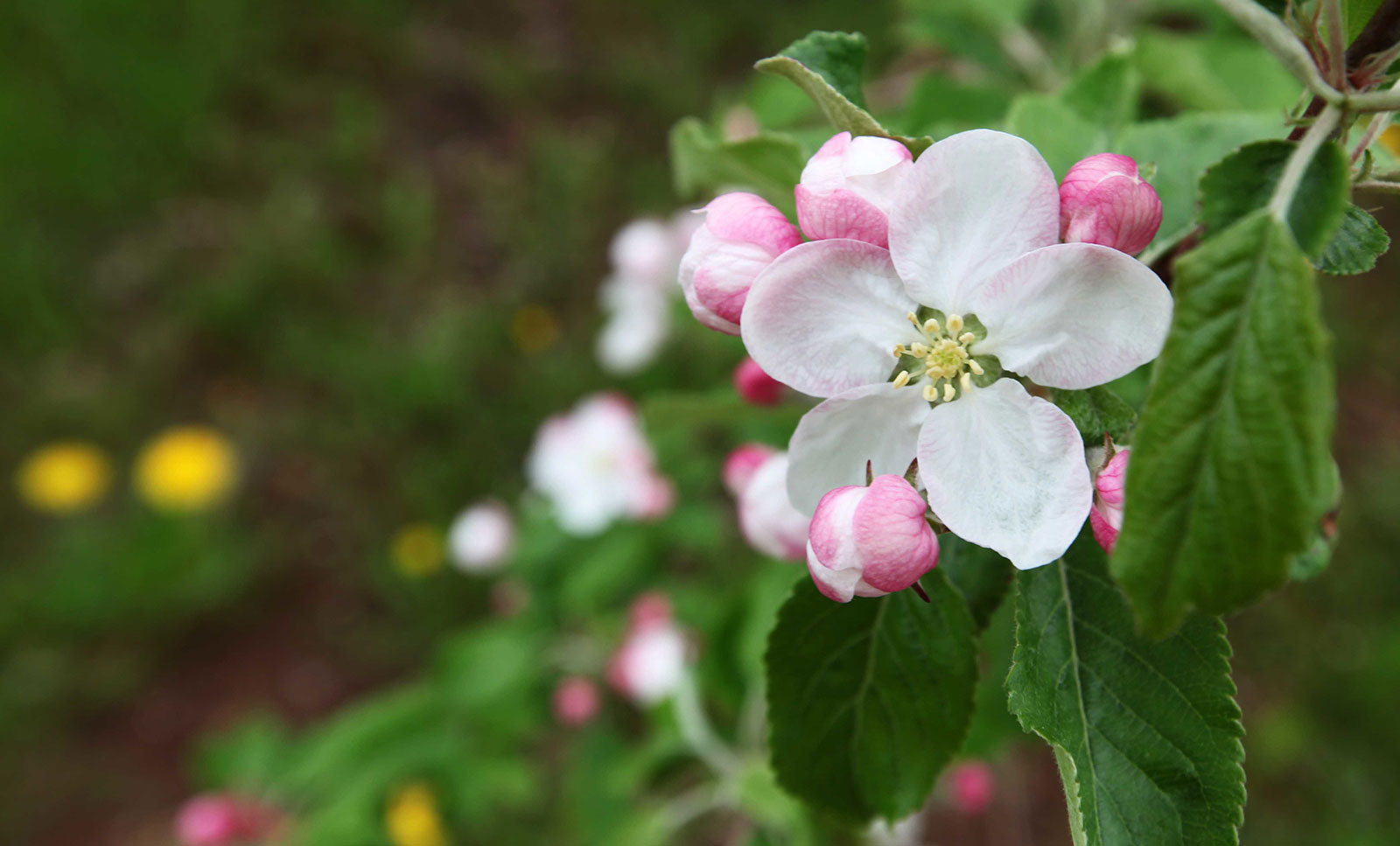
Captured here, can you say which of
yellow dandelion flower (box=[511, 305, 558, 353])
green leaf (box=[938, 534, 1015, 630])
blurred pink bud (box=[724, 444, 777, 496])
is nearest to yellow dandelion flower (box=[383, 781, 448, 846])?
yellow dandelion flower (box=[511, 305, 558, 353])

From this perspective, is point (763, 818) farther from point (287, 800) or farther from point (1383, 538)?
point (1383, 538)

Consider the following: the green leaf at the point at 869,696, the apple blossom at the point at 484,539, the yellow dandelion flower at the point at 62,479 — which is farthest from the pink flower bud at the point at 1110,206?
the yellow dandelion flower at the point at 62,479

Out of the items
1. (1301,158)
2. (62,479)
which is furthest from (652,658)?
(62,479)

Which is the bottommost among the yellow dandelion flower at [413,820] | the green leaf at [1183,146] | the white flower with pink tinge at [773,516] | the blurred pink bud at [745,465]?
the yellow dandelion flower at [413,820]

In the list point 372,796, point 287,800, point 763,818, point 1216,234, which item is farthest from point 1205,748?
point 287,800

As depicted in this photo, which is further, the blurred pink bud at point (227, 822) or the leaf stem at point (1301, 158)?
the blurred pink bud at point (227, 822)

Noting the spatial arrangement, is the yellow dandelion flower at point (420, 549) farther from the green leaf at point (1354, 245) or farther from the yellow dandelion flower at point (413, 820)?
the green leaf at point (1354, 245)

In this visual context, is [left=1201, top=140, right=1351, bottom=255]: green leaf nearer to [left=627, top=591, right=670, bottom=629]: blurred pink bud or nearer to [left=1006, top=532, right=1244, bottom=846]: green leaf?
[left=1006, top=532, right=1244, bottom=846]: green leaf
